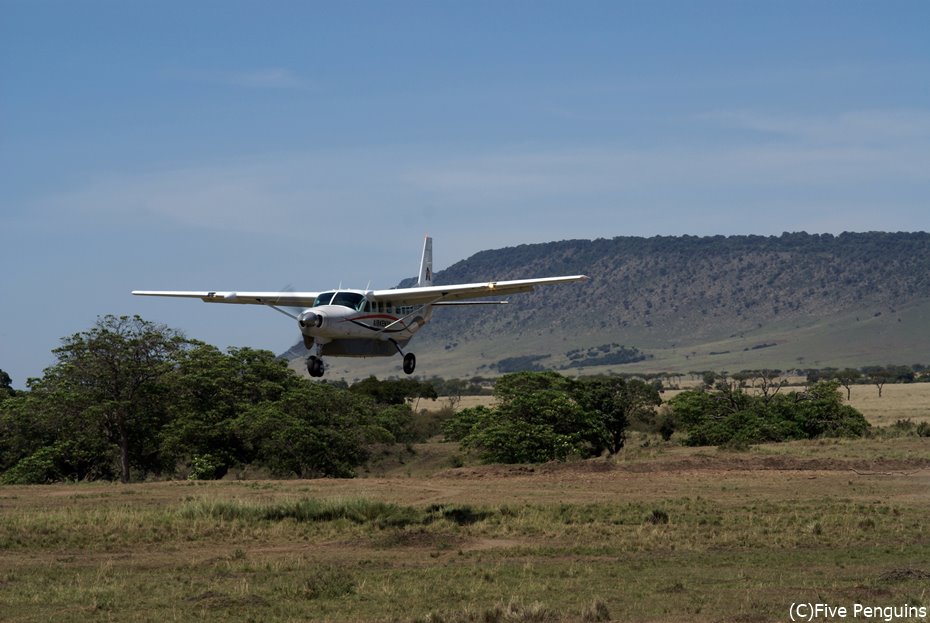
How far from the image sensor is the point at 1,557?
37.7m

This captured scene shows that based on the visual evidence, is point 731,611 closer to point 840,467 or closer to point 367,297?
point 367,297

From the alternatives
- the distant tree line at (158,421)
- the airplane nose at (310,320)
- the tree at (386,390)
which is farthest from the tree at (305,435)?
the tree at (386,390)

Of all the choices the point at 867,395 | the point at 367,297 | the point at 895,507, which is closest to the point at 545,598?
the point at 367,297

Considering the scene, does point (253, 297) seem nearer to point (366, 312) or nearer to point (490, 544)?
point (366, 312)

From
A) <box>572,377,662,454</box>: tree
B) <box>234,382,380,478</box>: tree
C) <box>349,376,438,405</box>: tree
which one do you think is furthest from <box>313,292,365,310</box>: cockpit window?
<box>349,376,438,405</box>: tree

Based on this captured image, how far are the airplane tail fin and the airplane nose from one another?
15929 mm

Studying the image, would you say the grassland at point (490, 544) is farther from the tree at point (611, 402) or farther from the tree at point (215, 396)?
the tree at point (611, 402)

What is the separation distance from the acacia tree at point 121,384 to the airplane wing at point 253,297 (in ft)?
68.3

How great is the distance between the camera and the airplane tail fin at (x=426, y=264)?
52.3 metres

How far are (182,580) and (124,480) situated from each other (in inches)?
1225

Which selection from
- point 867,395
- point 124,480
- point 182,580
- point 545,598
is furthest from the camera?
point 867,395

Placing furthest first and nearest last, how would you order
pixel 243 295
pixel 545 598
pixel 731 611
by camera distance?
pixel 243 295 < pixel 545 598 < pixel 731 611

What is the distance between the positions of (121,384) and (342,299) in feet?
104

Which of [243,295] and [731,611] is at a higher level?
[243,295]
